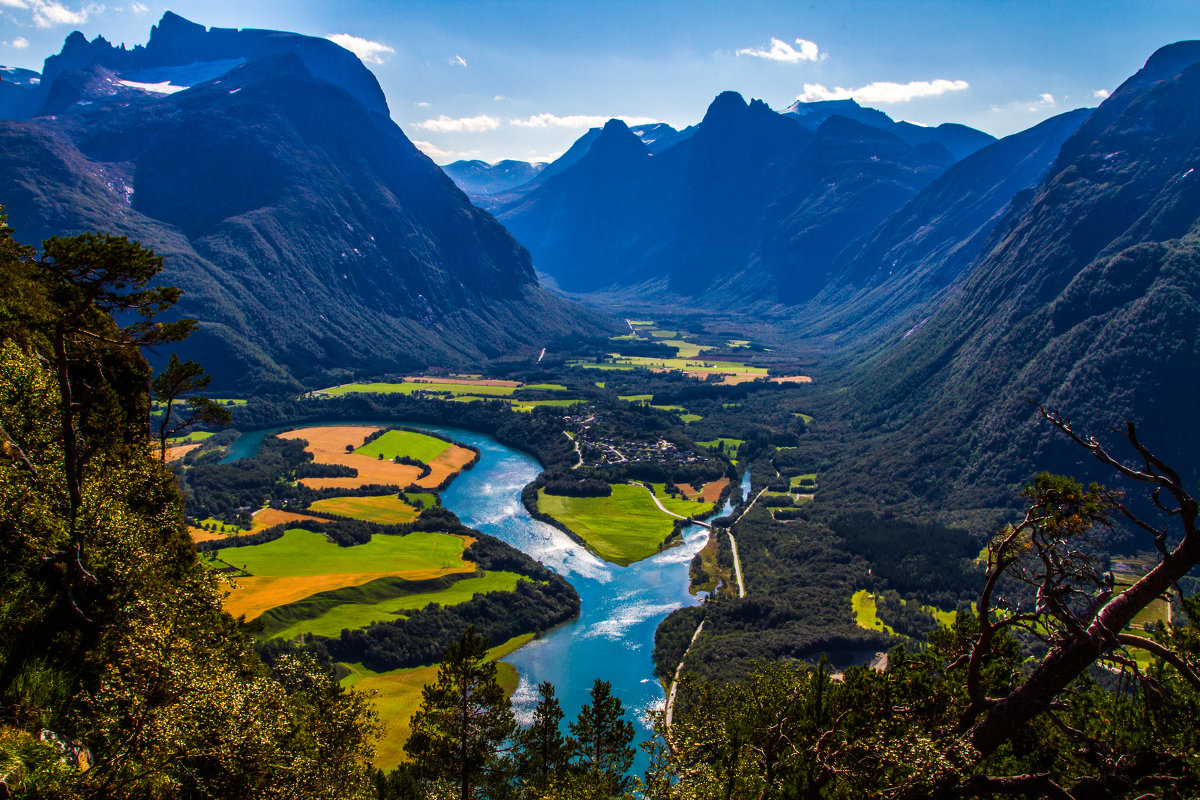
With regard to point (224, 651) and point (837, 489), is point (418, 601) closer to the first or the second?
point (224, 651)

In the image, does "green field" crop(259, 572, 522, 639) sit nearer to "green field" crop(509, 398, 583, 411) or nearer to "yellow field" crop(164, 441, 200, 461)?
"yellow field" crop(164, 441, 200, 461)

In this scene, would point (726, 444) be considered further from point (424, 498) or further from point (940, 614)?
point (940, 614)

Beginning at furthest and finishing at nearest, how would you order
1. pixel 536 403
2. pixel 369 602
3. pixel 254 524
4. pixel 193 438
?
pixel 536 403 < pixel 193 438 < pixel 254 524 < pixel 369 602

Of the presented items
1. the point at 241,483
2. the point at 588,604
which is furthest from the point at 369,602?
the point at 241,483

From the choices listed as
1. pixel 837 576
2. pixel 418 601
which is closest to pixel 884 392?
pixel 837 576

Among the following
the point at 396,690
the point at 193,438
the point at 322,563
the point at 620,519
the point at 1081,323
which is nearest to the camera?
the point at 396,690

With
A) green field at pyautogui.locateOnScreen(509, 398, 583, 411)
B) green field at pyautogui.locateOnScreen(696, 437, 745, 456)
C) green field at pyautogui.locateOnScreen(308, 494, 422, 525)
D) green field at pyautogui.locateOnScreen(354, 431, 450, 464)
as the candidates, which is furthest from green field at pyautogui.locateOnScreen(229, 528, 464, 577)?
green field at pyautogui.locateOnScreen(509, 398, 583, 411)

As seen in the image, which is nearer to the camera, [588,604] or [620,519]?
[588,604]
